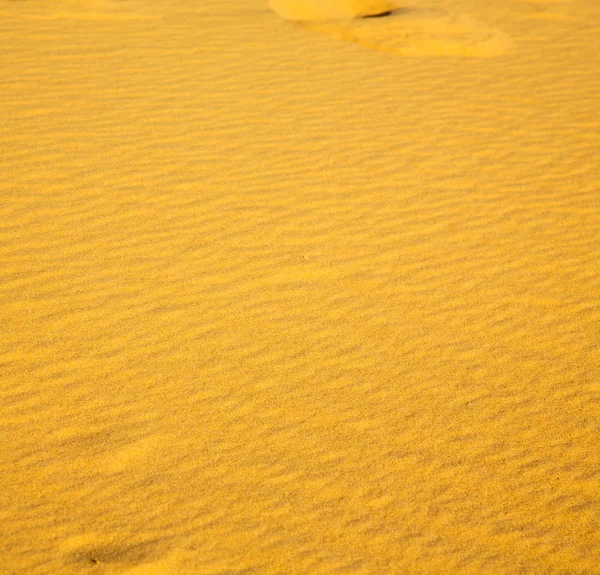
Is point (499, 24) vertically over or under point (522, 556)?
over

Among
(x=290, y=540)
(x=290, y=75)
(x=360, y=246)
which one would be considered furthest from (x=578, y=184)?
(x=290, y=540)

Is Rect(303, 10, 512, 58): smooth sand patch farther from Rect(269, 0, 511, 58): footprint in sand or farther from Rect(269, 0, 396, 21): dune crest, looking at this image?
Rect(269, 0, 396, 21): dune crest

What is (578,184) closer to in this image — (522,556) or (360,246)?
(360,246)

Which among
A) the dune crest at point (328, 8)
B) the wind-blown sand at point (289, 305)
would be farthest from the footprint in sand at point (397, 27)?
the wind-blown sand at point (289, 305)

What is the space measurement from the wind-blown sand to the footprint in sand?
25 centimetres

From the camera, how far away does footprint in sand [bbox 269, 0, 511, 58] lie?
817 centimetres

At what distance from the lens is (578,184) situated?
243 inches

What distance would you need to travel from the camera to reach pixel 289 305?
460 cm

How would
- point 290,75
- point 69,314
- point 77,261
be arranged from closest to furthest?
point 69,314
point 77,261
point 290,75

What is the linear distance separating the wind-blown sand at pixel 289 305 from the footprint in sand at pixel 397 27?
9.9 inches

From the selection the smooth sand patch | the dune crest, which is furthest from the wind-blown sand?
the dune crest

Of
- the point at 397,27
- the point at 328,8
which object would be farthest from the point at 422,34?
the point at 328,8

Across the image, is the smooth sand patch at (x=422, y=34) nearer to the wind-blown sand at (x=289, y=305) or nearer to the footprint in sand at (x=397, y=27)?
the footprint in sand at (x=397, y=27)

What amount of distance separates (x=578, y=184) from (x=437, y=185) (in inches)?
47.5
